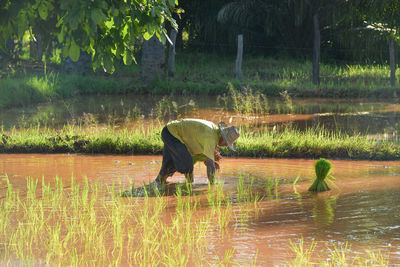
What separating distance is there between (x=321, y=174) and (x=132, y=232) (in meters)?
2.59

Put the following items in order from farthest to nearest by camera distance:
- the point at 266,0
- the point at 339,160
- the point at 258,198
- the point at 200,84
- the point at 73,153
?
the point at 266,0 → the point at 200,84 → the point at 73,153 → the point at 339,160 → the point at 258,198

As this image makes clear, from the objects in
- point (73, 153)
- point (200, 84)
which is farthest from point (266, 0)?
point (73, 153)

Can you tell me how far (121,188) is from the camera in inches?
319

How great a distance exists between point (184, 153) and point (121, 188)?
0.88 meters

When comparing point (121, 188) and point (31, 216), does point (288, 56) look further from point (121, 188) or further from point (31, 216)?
point (31, 216)

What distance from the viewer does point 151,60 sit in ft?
65.4

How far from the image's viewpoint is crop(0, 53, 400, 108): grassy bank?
17.7 meters

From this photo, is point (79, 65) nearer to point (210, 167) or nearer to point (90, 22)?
point (210, 167)

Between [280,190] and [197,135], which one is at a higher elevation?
[197,135]

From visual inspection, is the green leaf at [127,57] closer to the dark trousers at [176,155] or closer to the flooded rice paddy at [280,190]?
the flooded rice paddy at [280,190]

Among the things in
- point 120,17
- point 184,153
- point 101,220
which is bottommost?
point 101,220

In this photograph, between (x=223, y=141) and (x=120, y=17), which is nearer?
(x=120, y=17)

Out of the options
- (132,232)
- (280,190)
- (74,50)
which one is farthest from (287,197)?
(74,50)

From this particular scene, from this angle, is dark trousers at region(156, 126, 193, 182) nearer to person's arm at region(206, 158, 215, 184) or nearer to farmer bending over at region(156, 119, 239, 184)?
farmer bending over at region(156, 119, 239, 184)
